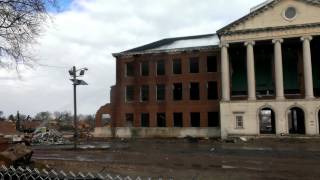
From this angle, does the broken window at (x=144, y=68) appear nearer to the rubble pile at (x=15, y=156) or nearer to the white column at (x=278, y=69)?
the white column at (x=278, y=69)

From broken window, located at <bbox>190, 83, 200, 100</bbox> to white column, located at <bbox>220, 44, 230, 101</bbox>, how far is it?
491 cm

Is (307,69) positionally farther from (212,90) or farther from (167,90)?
(167,90)

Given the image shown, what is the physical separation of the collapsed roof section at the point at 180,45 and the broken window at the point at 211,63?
151 cm

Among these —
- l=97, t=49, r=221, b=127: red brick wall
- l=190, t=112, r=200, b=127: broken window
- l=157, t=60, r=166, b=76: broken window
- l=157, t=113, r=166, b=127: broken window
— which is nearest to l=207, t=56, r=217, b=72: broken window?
l=97, t=49, r=221, b=127: red brick wall

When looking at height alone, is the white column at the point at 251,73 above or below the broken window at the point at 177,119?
above

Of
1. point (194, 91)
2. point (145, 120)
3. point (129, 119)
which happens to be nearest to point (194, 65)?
point (194, 91)

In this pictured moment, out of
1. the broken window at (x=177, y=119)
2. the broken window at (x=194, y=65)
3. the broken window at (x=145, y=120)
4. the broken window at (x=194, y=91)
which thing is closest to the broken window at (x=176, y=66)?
the broken window at (x=194, y=65)

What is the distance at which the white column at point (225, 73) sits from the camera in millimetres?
55375

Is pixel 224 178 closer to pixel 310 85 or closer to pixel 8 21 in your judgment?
pixel 8 21

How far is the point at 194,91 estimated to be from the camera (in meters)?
60.1

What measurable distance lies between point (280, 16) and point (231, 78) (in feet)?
36.0

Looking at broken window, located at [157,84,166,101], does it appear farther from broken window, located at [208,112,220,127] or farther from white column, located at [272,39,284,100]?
white column, located at [272,39,284,100]

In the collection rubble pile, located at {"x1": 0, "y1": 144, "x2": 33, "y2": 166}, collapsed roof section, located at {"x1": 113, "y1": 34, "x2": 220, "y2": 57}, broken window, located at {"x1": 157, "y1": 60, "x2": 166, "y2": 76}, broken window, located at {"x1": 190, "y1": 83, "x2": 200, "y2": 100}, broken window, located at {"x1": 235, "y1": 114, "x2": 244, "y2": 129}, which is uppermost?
collapsed roof section, located at {"x1": 113, "y1": 34, "x2": 220, "y2": 57}

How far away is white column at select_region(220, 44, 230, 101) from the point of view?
2180 inches
